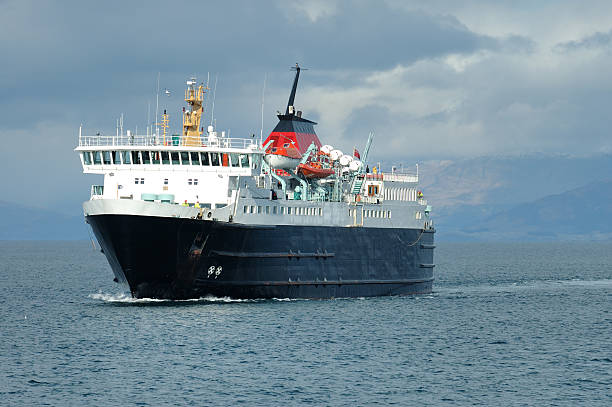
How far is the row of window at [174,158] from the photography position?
47.4m

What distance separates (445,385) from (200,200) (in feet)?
59.8

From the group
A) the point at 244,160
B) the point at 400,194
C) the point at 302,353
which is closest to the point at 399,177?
the point at 400,194

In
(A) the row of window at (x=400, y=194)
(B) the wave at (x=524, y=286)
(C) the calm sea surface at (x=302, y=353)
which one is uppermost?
(A) the row of window at (x=400, y=194)

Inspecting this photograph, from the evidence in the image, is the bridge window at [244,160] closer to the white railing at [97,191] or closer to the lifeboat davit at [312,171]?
the lifeboat davit at [312,171]

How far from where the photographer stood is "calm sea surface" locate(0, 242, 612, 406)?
31.1 m

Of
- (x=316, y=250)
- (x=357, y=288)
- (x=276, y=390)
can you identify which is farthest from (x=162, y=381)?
(x=357, y=288)

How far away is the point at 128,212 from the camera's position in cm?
4378

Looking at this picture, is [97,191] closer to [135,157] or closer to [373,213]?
[135,157]

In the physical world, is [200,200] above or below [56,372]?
above

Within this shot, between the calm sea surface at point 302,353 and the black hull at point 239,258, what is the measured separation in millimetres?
986

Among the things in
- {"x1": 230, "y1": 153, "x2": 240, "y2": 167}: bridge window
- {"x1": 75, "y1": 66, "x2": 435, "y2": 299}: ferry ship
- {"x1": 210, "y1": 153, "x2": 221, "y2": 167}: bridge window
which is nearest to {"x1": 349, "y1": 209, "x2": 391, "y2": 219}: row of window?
{"x1": 75, "y1": 66, "x2": 435, "y2": 299}: ferry ship

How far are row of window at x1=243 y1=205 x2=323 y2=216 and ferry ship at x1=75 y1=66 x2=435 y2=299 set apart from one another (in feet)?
0.17

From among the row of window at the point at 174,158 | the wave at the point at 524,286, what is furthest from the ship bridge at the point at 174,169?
the wave at the point at 524,286

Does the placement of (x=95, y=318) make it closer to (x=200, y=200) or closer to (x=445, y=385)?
(x=200, y=200)
